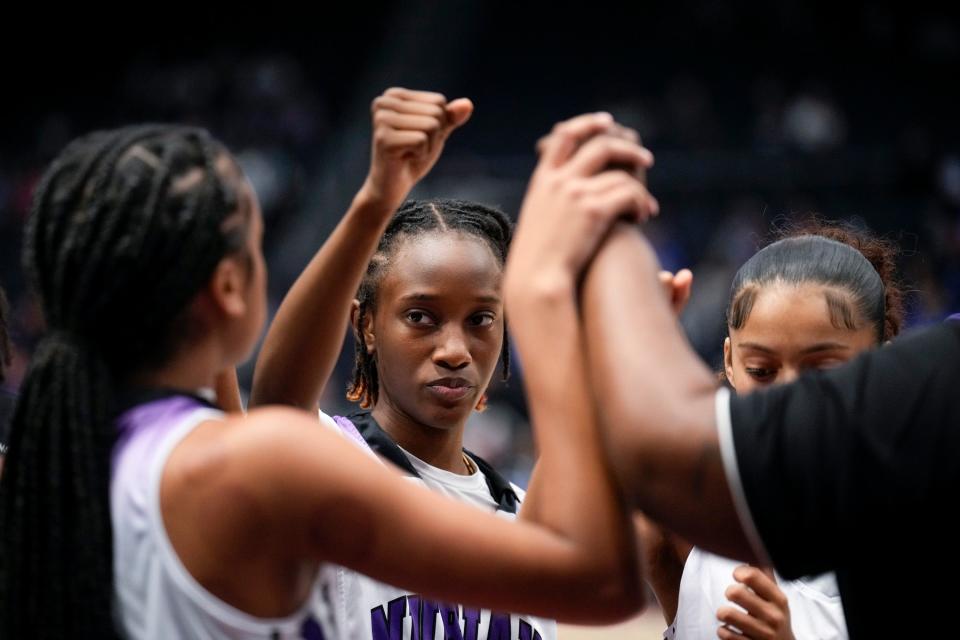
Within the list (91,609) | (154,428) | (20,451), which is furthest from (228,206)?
(91,609)

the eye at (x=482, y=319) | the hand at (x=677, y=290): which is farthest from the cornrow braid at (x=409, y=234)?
the hand at (x=677, y=290)

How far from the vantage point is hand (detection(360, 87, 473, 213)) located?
→ 1723mm

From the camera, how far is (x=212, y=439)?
4.32 feet

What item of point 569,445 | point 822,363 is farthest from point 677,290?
point 822,363

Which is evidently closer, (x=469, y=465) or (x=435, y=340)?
(x=435, y=340)

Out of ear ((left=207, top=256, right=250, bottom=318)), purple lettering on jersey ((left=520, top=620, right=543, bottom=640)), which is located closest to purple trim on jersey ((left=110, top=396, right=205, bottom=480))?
ear ((left=207, top=256, right=250, bottom=318))

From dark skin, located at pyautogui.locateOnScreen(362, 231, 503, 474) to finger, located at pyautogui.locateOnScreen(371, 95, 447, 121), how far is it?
716mm

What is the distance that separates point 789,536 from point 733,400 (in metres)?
0.15

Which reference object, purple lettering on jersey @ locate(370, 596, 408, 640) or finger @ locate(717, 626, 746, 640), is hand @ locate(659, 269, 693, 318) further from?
purple lettering on jersey @ locate(370, 596, 408, 640)

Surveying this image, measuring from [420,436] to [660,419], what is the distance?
125 cm

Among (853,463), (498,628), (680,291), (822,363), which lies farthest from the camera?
(498,628)

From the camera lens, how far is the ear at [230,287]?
1407 mm

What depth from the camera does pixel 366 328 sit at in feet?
8.32

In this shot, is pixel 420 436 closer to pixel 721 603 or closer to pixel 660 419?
pixel 721 603
